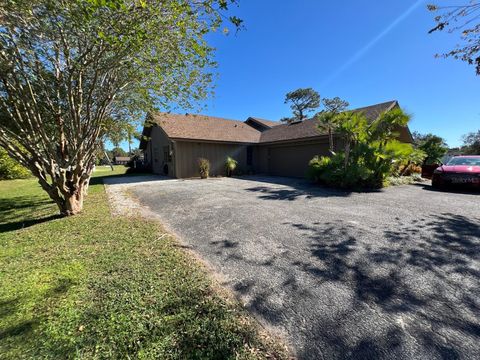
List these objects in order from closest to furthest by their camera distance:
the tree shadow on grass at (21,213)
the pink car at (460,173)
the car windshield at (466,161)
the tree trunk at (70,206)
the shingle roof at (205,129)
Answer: the tree shadow on grass at (21,213) < the tree trunk at (70,206) < the pink car at (460,173) < the car windshield at (466,161) < the shingle roof at (205,129)

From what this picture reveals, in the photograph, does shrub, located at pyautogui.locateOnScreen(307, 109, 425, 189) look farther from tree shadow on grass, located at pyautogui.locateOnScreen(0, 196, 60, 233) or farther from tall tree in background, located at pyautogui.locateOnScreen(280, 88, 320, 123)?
tall tree in background, located at pyautogui.locateOnScreen(280, 88, 320, 123)

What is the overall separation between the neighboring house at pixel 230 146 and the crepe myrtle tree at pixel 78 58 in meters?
7.28

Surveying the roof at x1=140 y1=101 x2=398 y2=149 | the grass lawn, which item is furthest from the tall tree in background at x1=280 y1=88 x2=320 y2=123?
the grass lawn

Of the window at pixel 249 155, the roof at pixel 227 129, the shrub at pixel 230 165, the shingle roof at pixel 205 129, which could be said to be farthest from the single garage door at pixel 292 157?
the shrub at pixel 230 165

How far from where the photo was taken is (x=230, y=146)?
55.6 ft

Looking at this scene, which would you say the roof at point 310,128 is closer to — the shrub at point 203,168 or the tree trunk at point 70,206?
the shrub at point 203,168

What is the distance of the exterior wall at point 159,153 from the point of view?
15666 millimetres

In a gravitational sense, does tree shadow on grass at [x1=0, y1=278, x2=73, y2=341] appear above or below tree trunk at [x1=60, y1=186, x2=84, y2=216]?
below

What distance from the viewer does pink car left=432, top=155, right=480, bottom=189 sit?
813cm

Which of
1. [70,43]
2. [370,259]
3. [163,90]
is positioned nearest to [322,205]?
[370,259]

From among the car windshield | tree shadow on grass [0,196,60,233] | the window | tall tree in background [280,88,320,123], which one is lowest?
tree shadow on grass [0,196,60,233]

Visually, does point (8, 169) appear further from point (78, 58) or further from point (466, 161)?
point (466, 161)

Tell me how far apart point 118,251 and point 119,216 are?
2500mm

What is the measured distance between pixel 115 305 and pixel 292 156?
14.5m
